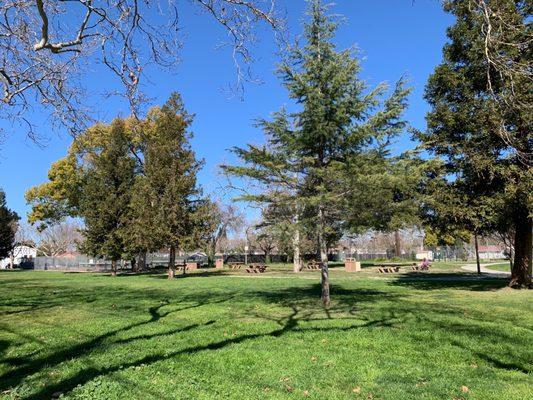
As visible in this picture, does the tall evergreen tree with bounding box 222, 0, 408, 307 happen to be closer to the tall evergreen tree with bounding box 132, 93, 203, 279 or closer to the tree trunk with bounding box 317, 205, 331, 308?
the tree trunk with bounding box 317, 205, 331, 308

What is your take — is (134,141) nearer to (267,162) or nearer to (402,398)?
(267,162)

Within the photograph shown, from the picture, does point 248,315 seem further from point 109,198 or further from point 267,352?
point 109,198

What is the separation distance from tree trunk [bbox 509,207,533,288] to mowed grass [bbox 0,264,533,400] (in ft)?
20.6

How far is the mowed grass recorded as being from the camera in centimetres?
515

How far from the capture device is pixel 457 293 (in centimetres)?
1692

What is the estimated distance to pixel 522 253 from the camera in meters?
17.8

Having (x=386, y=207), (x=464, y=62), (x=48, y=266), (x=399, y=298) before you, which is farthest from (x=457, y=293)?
(x=48, y=266)

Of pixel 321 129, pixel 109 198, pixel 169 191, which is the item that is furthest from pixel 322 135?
pixel 109 198

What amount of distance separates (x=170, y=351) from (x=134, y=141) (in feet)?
120

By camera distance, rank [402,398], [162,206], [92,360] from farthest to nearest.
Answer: [162,206] < [92,360] < [402,398]

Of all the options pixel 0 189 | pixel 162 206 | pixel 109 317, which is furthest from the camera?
pixel 0 189

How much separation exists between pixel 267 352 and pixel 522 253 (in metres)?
14.7

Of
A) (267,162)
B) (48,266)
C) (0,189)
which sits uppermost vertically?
(0,189)

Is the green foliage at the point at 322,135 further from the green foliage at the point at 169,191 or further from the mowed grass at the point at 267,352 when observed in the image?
the green foliage at the point at 169,191
